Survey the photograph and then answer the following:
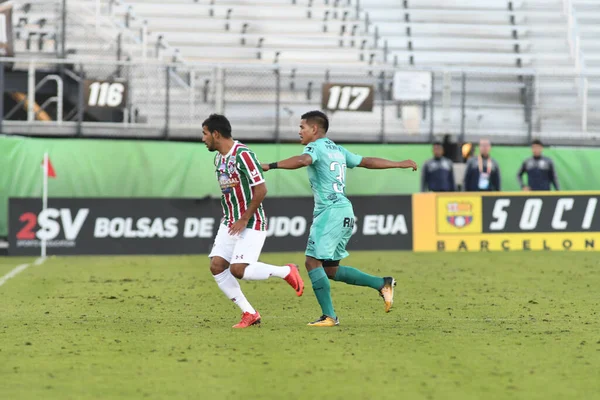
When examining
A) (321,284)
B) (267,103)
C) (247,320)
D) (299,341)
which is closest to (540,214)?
(267,103)

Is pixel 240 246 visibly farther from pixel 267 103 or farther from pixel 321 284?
pixel 267 103

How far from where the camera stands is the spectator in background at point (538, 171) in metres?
22.7

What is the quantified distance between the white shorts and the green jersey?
0.60m

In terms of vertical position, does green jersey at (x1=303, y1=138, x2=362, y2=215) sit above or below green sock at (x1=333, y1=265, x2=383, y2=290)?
above

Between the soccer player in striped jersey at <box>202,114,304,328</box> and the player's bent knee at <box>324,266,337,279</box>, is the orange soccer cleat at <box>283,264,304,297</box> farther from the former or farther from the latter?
the player's bent knee at <box>324,266,337,279</box>

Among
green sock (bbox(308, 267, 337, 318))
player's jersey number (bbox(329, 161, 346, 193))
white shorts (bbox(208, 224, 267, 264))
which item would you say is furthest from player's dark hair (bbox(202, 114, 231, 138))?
green sock (bbox(308, 267, 337, 318))

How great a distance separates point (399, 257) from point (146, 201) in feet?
16.2

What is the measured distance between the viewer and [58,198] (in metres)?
21.3

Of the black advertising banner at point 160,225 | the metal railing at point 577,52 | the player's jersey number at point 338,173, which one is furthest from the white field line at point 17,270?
the metal railing at point 577,52

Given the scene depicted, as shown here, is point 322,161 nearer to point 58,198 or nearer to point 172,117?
point 58,198

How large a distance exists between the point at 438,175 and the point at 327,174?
42.3 ft

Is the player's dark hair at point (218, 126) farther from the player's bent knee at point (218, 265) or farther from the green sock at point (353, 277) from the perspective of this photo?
the green sock at point (353, 277)

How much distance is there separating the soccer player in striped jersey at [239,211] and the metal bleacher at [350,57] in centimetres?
1353

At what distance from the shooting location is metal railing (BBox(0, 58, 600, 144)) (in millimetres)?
23734
